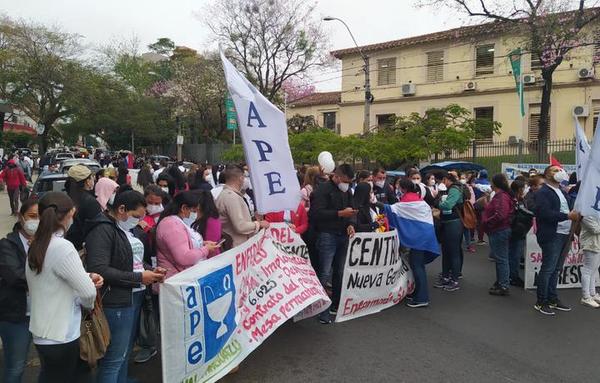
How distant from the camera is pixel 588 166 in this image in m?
5.97

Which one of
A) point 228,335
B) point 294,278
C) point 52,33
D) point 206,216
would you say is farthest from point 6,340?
point 52,33

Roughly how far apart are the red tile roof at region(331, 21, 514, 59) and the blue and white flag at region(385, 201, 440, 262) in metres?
17.0

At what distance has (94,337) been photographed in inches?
127

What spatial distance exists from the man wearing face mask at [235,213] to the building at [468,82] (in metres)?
19.8

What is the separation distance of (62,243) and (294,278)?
2.63 m

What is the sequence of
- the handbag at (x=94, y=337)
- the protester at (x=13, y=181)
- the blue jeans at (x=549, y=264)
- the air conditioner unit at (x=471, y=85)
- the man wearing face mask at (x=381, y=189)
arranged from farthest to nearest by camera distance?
the air conditioner unit at (x=471, y=85) < the protester at (x=13, y=181) < the man wearing face mask at (x=381, y=189) < the blue jeans at (x=549, y=264) < the handbag at (x=94, y=337)

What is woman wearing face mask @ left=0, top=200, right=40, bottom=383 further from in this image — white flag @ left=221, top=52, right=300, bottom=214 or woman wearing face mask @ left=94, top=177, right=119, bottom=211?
woman wearing face mask @ left=94, top=177, right=119, bottom=211

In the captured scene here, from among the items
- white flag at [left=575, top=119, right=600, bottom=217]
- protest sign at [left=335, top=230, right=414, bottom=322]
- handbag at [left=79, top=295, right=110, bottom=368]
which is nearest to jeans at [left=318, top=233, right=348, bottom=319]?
protest sign at [left=335, top=230, right=414, bottom=322]

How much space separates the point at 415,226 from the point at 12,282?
4.71 m

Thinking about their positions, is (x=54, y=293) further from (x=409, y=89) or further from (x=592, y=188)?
(x=409, y=89)

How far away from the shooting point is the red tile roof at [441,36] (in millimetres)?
21091

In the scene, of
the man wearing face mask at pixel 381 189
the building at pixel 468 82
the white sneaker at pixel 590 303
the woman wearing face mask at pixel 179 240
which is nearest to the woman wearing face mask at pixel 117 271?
the woman wearing face mask at pixel 179 240

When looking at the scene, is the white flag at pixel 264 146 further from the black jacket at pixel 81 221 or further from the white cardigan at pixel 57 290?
the white cardigan at pixel 57 290

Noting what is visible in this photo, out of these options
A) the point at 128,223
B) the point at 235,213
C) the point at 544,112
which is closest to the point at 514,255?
the point at 235,213
